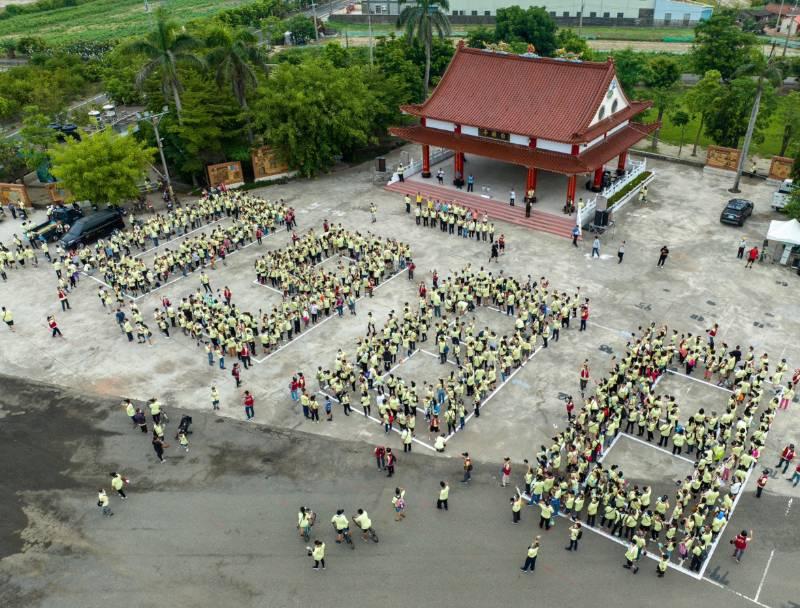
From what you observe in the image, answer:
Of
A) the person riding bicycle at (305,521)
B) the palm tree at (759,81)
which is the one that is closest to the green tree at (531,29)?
the palm tree at (759,81)

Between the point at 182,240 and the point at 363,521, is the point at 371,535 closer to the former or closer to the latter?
the point at 363,521

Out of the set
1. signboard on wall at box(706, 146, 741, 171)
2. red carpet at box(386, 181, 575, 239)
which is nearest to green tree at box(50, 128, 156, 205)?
red carpet at box(386, 181, 575, 239)

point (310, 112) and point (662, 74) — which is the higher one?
point (310, 112)

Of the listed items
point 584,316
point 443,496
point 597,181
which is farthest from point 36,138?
point 443,496

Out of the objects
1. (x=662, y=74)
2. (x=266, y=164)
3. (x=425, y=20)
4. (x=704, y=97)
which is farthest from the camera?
(x=662, y=74)

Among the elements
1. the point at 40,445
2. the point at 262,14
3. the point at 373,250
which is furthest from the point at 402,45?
the point at 262,14

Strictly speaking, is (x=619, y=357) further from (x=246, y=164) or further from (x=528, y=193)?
(x=246, y=164)

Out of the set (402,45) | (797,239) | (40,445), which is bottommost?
(40,445)
